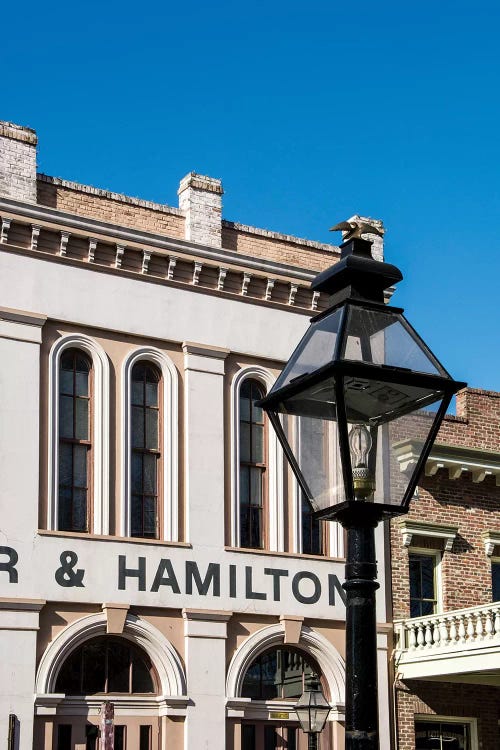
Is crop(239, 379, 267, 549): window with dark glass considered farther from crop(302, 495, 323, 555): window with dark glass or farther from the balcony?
the balcony

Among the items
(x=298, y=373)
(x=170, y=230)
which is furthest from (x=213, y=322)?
(x=298, y=373)

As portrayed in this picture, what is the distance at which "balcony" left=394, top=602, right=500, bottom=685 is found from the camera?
69.8ft

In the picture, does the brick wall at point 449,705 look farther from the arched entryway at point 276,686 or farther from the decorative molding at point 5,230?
the decorative molding at point 5,230

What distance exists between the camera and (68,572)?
20.2m

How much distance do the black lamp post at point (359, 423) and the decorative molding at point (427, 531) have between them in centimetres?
1793

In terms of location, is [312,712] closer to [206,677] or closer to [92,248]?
[206,677]

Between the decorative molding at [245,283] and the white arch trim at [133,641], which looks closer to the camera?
the white arch trim at [133,641]

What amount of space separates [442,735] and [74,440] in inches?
351

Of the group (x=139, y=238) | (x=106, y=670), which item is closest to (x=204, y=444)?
(x=139, y=238)

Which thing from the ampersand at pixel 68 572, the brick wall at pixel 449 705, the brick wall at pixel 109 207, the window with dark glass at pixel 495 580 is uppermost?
the brick wall at pixel 109 207

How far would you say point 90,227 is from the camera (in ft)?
70.8

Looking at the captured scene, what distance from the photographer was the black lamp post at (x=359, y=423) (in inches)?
244

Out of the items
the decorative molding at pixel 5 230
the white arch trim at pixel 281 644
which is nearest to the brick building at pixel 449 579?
the white arch trim at pixel 281 644

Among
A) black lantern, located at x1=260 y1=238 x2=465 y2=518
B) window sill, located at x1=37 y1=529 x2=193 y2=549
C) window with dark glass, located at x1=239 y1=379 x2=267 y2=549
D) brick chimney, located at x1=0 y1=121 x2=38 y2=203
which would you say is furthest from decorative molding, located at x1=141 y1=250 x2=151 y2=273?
black lantern, located at x1=260 y1=238 x2=465 y2=518
